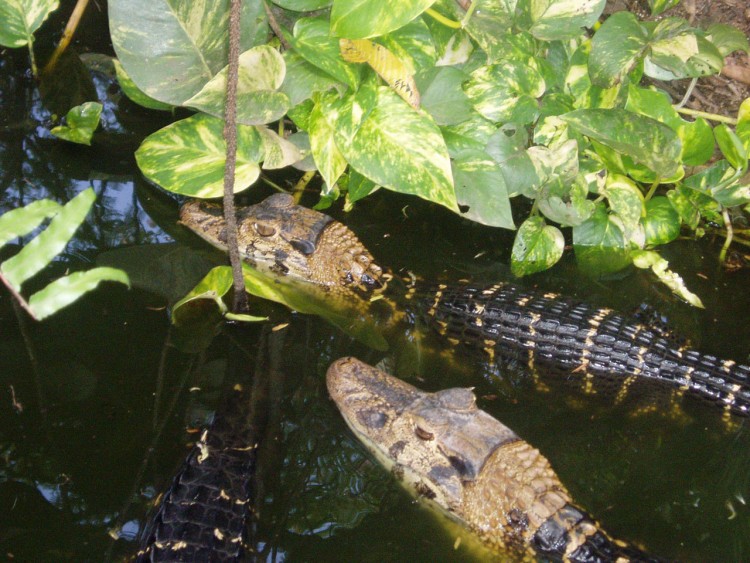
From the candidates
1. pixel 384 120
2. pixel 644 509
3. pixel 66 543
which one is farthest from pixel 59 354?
pixel 644 509

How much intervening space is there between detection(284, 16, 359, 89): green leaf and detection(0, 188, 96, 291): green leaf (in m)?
1.62

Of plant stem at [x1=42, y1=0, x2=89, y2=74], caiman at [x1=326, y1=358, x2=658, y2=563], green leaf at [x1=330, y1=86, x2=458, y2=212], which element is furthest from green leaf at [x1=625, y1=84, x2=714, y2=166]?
plant stem at [x1=42, y1=0, x2=89, y2=74]

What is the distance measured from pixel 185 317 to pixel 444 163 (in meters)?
1.25

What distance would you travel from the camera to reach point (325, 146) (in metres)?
2.82

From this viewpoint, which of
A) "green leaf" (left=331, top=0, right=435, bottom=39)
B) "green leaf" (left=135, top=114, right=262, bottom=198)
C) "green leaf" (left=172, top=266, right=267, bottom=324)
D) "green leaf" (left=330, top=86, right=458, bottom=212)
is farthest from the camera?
"green leaf" (left=135, top=114, right=262, bottom=198)

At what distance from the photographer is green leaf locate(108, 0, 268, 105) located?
8.61ft

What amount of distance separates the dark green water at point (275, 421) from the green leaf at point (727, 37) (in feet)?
3.86

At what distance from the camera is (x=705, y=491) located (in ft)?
8.64

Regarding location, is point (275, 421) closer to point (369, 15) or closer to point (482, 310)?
point (482, 310)

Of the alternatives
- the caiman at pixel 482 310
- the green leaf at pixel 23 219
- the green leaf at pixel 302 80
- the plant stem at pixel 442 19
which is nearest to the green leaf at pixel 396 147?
the green leaf at pixel 302 80

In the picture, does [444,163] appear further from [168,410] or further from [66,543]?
[66,543]

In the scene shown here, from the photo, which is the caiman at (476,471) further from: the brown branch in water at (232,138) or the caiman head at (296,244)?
the caiman head at (296,244)

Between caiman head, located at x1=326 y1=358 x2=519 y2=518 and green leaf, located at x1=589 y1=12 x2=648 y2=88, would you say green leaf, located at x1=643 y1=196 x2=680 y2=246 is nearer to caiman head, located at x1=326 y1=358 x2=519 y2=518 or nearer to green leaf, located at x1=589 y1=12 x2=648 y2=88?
green leaf, located at x1=589 y1=12 x2=648 y2=88

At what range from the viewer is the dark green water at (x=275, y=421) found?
225 cm
